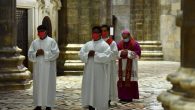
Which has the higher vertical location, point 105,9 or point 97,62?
point 105,9

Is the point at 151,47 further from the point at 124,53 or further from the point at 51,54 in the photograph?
the point at 51,54

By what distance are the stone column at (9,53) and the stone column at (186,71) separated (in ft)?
28.5

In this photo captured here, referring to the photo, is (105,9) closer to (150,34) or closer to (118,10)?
(150,34)

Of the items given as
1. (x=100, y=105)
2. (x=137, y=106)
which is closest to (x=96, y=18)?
(x=137, y=106)

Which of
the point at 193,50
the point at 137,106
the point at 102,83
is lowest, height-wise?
the point at 137,106

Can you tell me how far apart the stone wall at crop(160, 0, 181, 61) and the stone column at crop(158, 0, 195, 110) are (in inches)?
768

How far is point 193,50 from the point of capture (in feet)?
8.16

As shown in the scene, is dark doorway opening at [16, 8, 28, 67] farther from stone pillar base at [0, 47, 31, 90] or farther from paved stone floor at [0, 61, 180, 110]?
stone pillar base at [0, 47, 31, 90]

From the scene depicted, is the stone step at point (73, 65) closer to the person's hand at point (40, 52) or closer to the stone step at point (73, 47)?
the stone step at point (73, 47)

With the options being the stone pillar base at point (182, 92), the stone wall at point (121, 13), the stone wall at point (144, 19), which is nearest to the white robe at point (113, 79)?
the stone pillar base at point (182, 92)

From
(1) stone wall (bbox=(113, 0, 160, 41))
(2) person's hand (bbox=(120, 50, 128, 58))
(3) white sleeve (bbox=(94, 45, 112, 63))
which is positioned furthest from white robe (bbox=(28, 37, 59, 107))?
(1) stone wall (bbox=(113, 0, 160, 41))

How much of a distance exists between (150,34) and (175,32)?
2.68 m

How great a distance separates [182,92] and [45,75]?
17.6 ft

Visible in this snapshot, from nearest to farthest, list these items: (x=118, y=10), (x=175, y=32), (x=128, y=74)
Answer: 1. (x=128, y=74)
2. (x=175, y=32)
3. (x=118, y=10)
